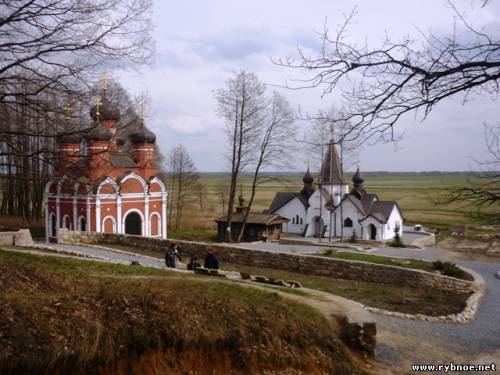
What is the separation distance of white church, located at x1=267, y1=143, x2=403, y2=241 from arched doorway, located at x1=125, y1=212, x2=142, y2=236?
47.8 ft

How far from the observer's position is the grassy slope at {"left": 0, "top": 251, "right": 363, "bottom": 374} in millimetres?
6348

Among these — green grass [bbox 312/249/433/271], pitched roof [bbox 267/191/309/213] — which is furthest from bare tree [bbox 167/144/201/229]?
green grass [bbox 312/249/433/271]

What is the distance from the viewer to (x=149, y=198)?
30.3 metres

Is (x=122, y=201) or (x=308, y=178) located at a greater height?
(x=308, y=178)

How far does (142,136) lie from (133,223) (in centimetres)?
580

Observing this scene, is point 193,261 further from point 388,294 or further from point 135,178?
point 135,178

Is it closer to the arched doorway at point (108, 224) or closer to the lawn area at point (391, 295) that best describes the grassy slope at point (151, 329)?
the lawn area at point (391, 295)

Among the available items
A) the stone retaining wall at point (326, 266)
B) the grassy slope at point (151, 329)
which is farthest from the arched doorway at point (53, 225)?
the grassy slope at point (151, 329)

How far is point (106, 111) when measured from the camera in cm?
1059

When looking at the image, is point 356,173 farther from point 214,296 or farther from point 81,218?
point 214,296

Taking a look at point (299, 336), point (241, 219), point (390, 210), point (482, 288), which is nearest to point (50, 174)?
point (299, 336)

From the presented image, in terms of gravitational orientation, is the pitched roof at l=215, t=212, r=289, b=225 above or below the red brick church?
below

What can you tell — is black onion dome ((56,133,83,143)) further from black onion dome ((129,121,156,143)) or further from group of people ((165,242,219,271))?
black onion dome ((129,121,156,143))

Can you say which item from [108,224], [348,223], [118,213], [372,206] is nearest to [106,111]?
[108,224]
